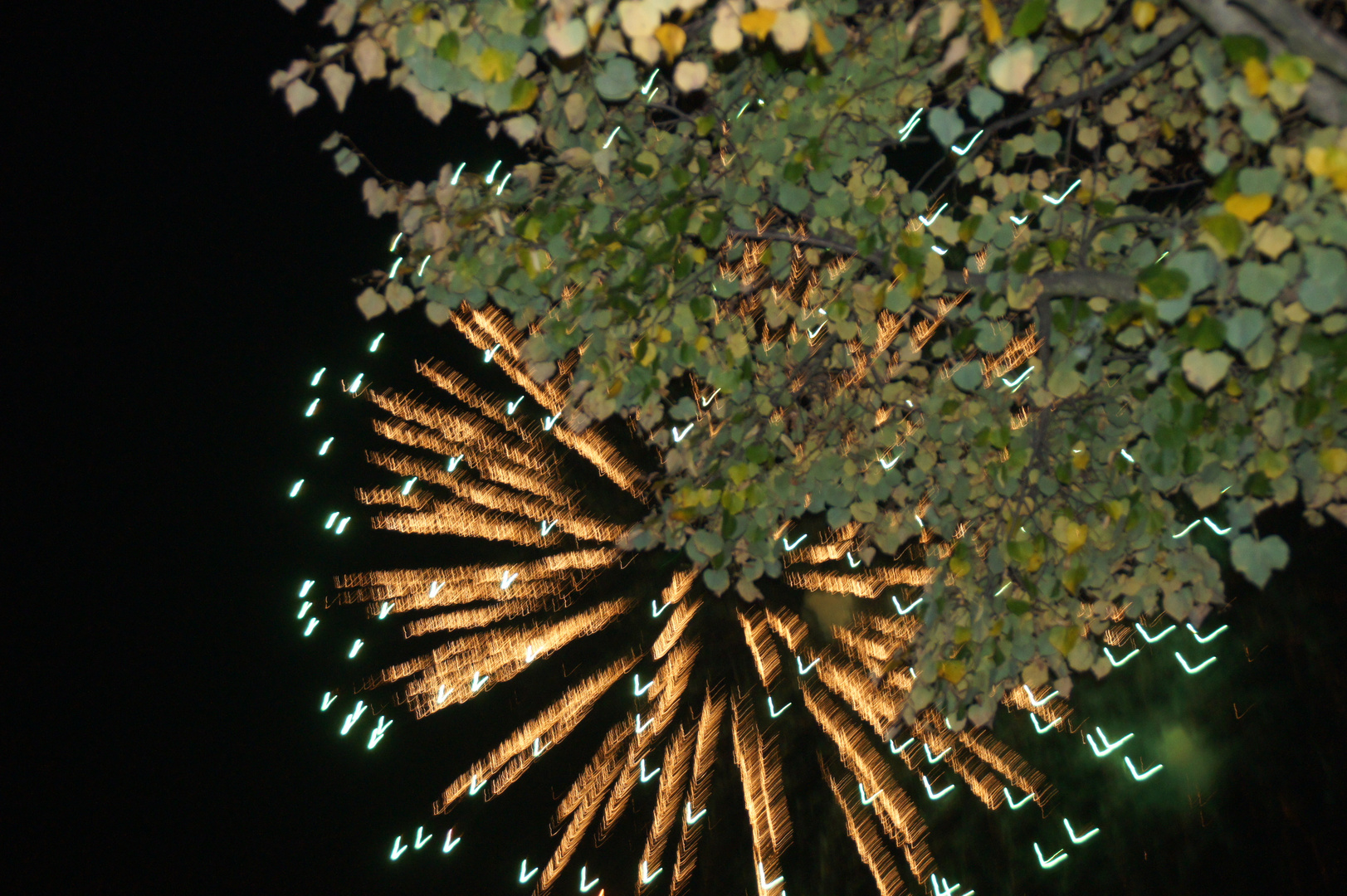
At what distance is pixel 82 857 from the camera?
8.02 meters

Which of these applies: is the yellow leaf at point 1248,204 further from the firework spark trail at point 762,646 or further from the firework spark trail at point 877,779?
the firework spark trail at point 762,646

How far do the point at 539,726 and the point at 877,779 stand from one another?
13.4 feet

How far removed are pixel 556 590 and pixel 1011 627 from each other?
9.10 meters

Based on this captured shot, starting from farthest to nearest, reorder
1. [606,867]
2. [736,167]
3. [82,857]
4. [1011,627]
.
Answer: [606,867] → [82,857] → [736,167] → [1011,627]

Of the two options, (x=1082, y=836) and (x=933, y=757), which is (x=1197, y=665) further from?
(x=933, y=757)

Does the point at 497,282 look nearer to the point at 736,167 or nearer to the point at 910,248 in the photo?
the point at 736,167

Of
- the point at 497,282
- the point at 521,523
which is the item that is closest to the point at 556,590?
the point at 521,523

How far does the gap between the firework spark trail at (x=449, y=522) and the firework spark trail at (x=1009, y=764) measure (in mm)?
6385

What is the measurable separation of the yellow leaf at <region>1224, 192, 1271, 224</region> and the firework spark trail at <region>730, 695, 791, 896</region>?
8558 mm

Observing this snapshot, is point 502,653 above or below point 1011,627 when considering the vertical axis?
above

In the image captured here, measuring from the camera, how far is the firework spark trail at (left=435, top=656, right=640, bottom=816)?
9656mm

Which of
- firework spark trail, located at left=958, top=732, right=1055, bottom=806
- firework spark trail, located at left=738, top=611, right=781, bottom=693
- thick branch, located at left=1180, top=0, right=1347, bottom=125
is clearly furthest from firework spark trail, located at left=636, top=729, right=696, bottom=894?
thick branch, located at left=1180, top=0, right=1347, bottom=125

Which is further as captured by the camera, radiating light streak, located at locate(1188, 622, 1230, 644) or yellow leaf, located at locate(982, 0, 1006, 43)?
radiating light streak, located at locate(1188, 622, 1230, 644)

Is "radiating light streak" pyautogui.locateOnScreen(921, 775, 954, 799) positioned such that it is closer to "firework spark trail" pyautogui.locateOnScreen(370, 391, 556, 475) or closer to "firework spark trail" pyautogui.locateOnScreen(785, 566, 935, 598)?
"firework spark trail" pyautogui.locateOnScreen(785, 566, 935, 598)
